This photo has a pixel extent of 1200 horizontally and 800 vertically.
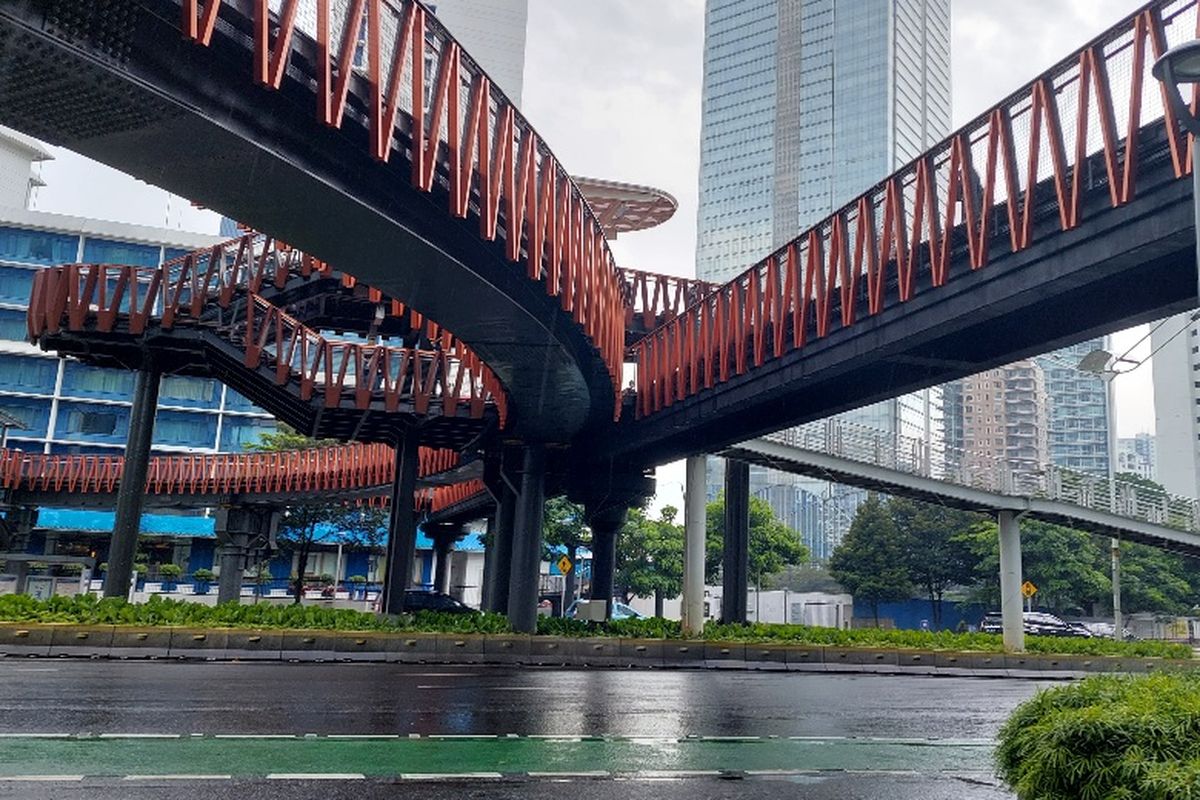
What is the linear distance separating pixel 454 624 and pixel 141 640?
362 inches

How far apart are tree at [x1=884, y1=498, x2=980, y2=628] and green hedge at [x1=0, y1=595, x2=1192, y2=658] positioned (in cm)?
3318

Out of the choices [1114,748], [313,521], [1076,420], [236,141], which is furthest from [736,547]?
[1076,420]

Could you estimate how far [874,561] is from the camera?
77.7 metres

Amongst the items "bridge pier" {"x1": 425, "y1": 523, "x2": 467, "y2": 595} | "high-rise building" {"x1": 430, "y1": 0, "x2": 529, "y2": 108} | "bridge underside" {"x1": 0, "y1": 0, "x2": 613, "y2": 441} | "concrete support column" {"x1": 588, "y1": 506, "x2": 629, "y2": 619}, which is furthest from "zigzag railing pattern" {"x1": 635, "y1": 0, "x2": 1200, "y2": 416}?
"high-rise building" {"x1": 430, "y1": 0, "x2": 529, "y2": 108}

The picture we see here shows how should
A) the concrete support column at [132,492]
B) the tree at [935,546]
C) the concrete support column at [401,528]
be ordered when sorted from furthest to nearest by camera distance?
the tree at [935,546] → the concrete support column at [401,528] → the concrete support column at [132,492]

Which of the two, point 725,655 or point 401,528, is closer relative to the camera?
point 725,655

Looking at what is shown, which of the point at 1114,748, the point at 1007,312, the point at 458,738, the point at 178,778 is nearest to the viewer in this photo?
the point at 1114,748

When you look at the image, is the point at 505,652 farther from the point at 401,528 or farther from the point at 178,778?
the point at 178,778

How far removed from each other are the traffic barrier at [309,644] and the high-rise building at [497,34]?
9247cm

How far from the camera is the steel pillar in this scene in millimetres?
41125

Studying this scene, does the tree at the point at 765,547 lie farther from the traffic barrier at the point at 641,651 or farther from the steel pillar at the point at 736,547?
the traffic barrier at the point at 641,651

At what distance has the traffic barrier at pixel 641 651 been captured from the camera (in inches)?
1217

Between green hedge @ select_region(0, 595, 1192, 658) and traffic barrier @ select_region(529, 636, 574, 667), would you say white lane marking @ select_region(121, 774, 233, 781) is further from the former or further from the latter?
traffic barrier @ select_region(529, 636, 574, 667)

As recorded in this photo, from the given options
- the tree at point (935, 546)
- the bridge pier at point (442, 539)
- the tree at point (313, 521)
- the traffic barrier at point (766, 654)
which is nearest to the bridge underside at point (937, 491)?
the traffic barrier at point (766, 654)
